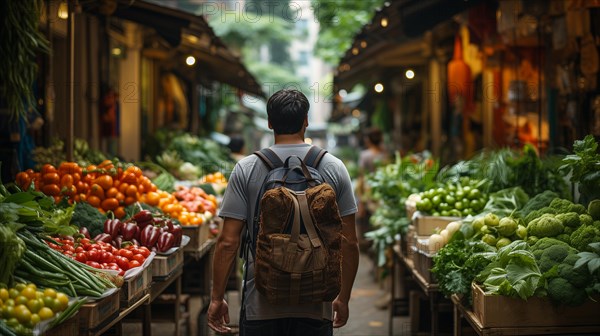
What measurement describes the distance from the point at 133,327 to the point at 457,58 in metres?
7.22

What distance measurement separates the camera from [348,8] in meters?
24.3

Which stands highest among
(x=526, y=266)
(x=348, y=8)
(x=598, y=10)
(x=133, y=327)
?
(x=348, y=8)

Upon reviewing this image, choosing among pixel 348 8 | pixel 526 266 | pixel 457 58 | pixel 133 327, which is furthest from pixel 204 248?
pixel 348 8

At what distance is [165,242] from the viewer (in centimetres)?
729

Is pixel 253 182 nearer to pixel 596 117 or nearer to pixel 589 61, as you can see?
pixel 596 117

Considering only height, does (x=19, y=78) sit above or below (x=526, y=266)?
above

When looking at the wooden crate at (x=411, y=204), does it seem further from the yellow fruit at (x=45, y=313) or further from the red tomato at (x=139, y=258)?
the yellow fruit at (x=45, y=313)

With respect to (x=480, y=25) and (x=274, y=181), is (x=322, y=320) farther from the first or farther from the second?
(x=480, y=25)

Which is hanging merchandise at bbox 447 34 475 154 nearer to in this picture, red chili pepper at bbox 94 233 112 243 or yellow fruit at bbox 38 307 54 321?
red chili pepper at bbox 94 233 112 243

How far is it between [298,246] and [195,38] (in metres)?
10.3

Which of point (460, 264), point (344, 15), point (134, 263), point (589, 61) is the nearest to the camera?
point (134, 263)

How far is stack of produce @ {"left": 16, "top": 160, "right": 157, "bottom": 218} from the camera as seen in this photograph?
7.96 meters

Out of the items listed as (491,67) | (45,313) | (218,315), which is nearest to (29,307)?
(45,313)

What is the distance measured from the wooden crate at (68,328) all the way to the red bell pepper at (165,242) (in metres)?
2.25
